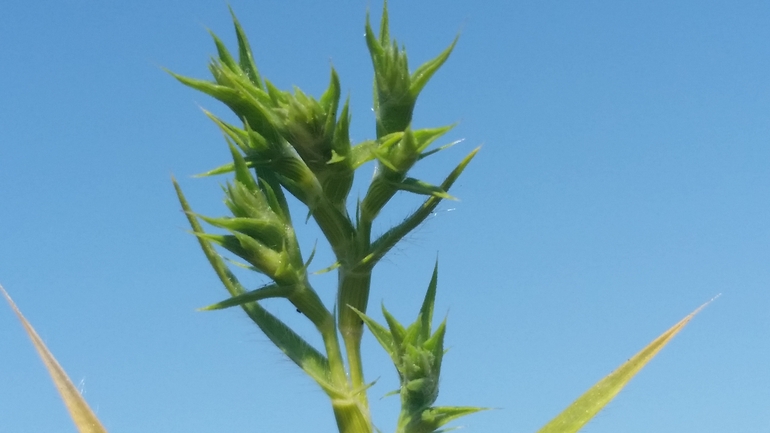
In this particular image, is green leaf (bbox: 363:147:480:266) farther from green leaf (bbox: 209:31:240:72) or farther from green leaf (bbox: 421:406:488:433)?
green leaf (bbox: 209:31:240:72)

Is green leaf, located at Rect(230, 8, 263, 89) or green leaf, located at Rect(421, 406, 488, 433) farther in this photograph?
green leaf, located at Rect(230, 8, 263, 89)

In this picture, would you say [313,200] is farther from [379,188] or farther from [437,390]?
[437,390]

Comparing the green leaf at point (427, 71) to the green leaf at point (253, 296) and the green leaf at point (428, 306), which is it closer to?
the green leaf at point (428, 306)

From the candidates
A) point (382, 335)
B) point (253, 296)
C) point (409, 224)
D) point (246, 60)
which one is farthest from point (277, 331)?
point (246, 60)

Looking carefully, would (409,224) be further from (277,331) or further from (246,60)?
(246,60)

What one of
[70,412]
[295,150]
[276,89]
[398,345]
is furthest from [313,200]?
[70,412]

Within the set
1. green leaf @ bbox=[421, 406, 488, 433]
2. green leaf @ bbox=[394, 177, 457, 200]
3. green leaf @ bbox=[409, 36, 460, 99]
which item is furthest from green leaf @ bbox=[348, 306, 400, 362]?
Result: green leaf @ bbox=[409, 36, 460, 99]
